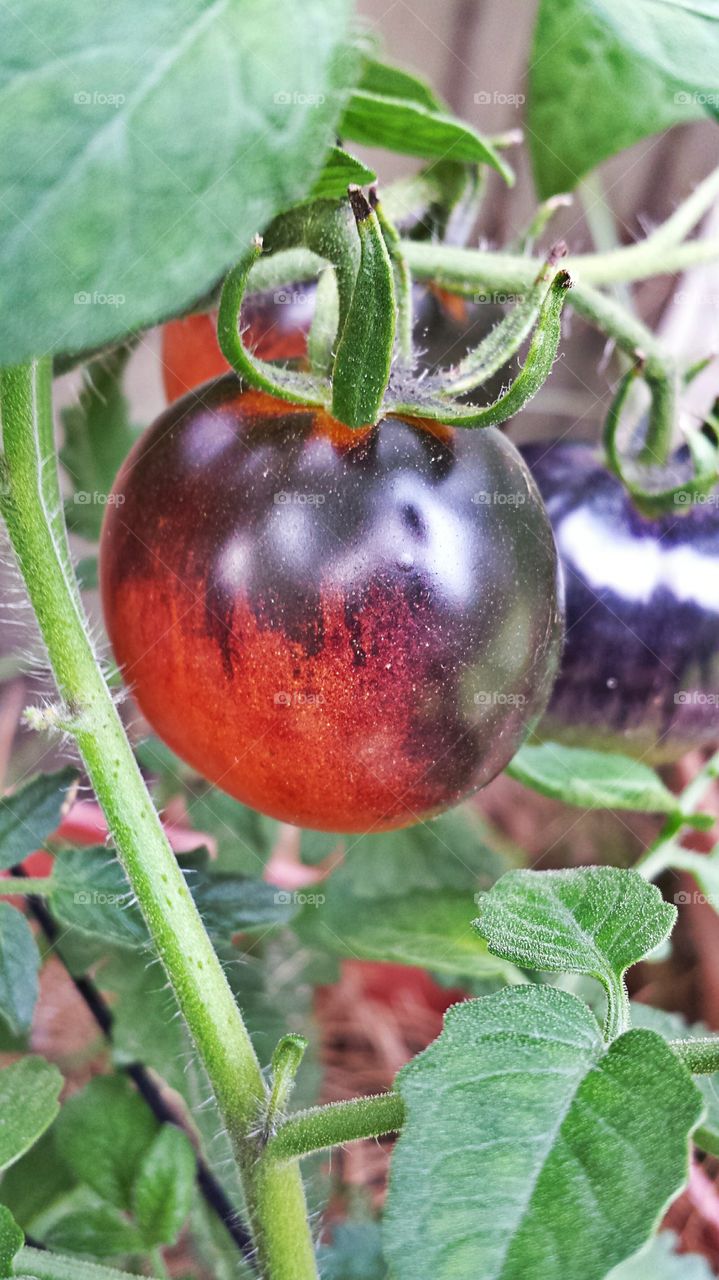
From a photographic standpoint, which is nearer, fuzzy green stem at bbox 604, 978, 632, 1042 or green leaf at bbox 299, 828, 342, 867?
fuzzy green stem at bbox 604, 978, 632, 1042

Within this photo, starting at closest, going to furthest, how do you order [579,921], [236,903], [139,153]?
[139,153] → [579,921] → [236,903]

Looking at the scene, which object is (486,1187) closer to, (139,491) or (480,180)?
(139,491)

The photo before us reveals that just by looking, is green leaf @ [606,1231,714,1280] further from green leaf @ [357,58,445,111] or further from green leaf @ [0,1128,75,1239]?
green leaf @ [357,58,445,111]

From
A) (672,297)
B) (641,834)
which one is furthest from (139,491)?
(672,297)

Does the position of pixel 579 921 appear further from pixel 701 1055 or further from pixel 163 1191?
pixel 163 1191

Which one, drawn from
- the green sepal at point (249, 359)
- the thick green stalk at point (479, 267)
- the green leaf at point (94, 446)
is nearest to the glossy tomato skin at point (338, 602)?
the green sepal at point (249, 359)

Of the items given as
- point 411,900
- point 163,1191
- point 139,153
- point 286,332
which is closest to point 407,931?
point 411,900

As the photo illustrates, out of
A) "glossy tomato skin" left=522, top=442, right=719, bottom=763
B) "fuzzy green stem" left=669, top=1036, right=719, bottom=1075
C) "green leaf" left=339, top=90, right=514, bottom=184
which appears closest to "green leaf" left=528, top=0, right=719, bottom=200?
"green leaf" left=339, top=90, right=514, bottom=184
